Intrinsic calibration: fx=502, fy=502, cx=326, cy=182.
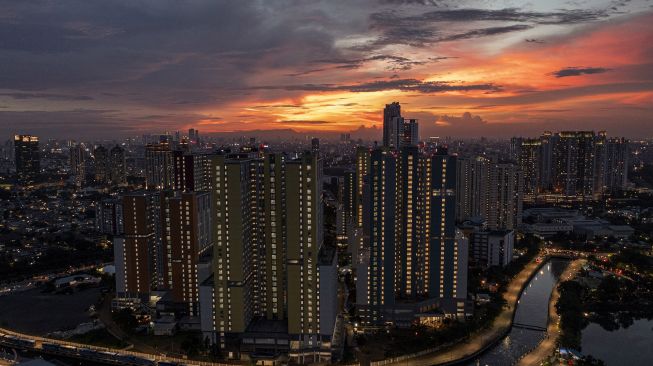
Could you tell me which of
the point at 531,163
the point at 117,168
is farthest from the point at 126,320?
the point at 117,168

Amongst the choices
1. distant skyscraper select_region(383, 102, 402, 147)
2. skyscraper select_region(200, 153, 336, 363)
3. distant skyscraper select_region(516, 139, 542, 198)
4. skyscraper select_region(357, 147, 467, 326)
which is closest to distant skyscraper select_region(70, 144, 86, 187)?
distant skyscraper select_region(383, 102, 402, 147)

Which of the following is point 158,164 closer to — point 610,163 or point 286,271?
point 286,271

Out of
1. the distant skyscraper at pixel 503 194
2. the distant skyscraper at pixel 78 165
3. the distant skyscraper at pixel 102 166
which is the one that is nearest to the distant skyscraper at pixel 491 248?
the distant skyscraper at pixel 503 194

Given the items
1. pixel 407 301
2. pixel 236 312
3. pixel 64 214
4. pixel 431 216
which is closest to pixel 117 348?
pixel 236 312

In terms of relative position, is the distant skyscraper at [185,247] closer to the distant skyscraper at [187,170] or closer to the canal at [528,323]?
the distant skyscraper at [187,170]

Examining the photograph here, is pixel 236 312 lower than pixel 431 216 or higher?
lower

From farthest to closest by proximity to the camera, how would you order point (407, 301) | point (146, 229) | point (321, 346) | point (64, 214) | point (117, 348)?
1. point (64, 214)
2. point (146, 229)
3. point (407, 301)
4. point (117, 348)
5. point (321, 346)

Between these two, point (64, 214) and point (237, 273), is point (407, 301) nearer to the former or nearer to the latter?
point (237, 273)
